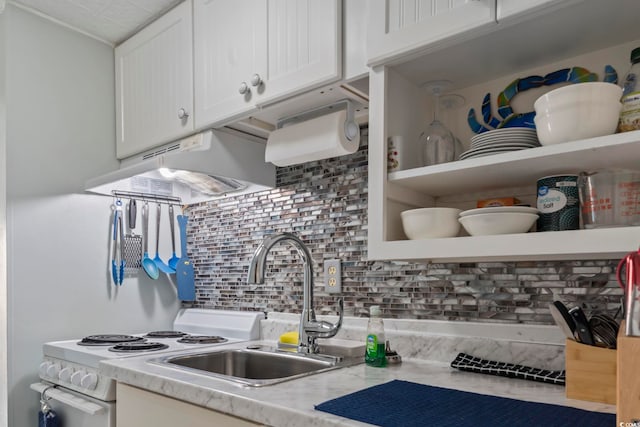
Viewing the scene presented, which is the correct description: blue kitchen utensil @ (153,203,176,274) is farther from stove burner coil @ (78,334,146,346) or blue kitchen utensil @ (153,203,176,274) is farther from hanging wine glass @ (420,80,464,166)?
hanging wine glass @ (420,80,464,166)

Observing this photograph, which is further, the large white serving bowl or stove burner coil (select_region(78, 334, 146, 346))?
stove burner coil (select_region(78, 334, 146, 346))

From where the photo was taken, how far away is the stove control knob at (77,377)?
64.4 inches

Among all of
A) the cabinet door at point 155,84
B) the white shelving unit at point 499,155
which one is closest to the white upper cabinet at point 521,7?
the white shelving unit at point 499,155

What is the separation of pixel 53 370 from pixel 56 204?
0.72 m

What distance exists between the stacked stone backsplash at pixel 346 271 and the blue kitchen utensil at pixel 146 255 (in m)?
0.21

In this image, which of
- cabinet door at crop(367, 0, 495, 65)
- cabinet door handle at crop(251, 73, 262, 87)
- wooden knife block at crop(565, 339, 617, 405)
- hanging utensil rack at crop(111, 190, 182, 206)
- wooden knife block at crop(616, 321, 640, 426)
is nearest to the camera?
wooden knife block at crop(616, 321, 640, 426)

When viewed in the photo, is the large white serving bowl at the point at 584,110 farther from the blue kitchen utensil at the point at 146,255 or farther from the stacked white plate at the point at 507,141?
the blue kitchen utensil at the point at 146,255

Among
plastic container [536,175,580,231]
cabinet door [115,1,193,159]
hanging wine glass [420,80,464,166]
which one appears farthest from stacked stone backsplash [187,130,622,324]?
cabinet door [115,1,193,159]

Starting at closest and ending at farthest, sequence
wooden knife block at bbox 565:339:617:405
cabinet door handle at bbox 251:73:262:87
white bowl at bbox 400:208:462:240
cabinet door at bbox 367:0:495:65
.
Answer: wooden knife block at bbox 565:339:617:405, cabinet door at bbox 367:0:495:65, white bowl at bbox 400:208:462:240, cabinet door handle at bbox 251:73:262:87

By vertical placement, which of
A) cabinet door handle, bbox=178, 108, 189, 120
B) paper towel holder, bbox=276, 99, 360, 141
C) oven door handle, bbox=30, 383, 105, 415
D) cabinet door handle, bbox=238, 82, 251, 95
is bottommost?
oven door handle, bbox=30, 383, 105, 415

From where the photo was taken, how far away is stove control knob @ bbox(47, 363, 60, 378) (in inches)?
70.0

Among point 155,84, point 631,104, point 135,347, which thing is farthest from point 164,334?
point 631,104

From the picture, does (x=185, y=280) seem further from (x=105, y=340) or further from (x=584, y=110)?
(x=584, y=110)

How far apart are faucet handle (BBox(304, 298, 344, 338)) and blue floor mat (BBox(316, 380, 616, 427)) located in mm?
A: 456
